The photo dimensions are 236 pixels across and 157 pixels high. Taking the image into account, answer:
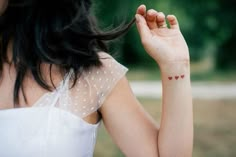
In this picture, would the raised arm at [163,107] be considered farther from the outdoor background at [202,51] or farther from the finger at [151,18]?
the outdoor background at [202,51]

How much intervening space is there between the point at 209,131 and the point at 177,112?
6.63 meters

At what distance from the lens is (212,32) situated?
1622cm

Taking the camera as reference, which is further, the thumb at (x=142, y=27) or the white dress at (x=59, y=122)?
the thumb at (x=142, y=27)

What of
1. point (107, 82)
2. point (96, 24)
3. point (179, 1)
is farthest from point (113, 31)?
point (179, 1)

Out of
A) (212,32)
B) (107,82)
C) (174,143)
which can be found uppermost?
(107,82)

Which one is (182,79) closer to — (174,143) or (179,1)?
(174,143)

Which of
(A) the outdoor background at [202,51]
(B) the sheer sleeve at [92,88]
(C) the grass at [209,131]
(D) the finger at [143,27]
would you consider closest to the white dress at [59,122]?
(B) the sheer sleeve at [92,88]

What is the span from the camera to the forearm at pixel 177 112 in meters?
2.29

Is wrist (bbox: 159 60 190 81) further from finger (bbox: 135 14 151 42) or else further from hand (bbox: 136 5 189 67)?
finger (bbox: 135 14 151 42)

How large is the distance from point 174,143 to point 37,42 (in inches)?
20.4

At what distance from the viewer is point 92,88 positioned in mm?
2367

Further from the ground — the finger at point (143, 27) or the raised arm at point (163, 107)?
the finger at point (143, 27)

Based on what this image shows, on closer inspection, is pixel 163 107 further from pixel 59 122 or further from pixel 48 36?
pixel 48 36

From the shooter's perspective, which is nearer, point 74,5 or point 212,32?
point 74,5
